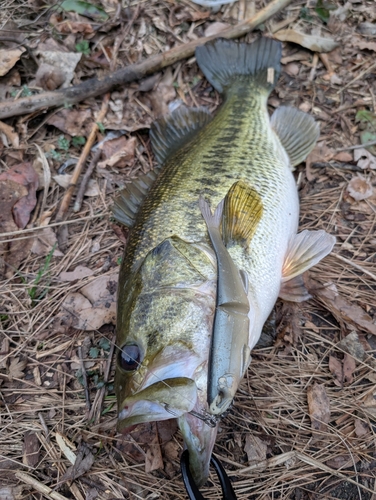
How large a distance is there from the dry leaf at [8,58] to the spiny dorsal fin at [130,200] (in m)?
1.84

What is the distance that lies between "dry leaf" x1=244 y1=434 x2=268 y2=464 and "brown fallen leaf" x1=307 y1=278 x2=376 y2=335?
954 mm

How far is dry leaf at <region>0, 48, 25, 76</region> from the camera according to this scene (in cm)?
348

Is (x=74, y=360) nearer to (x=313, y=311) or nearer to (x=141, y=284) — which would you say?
(x=141, y=284)

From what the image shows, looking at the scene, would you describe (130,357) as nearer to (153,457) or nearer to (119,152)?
(153,457)

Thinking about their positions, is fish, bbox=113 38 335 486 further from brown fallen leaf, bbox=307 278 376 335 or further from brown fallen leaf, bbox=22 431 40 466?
brown fallen leaf, bbox=22 431 40 466

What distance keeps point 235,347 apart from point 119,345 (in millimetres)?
626

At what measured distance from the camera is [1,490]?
2.19m

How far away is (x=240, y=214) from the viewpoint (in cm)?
230

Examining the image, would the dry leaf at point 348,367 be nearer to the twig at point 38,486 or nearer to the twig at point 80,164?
the twig at point 38,486

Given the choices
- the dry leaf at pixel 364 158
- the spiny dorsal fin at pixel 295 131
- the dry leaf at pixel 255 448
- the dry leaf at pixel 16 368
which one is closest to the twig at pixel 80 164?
the dry leaf at pixel 16 368

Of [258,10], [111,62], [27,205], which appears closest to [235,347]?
[27,205]

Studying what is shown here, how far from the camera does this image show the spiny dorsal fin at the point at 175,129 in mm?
3084

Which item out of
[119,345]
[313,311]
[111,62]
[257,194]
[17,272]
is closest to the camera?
[119,345]

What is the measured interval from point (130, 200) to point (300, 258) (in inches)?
48.2
